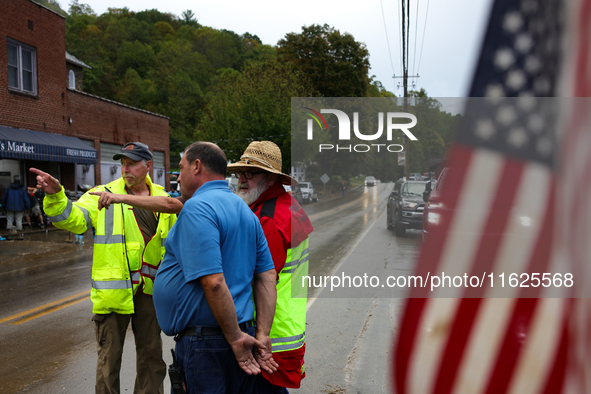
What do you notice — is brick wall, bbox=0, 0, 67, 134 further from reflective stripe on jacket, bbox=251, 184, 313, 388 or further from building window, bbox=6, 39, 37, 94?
reflective stripe on jacket, bbox=251, 184, 313, 388

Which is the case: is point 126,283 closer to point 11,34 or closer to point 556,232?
point 556,232

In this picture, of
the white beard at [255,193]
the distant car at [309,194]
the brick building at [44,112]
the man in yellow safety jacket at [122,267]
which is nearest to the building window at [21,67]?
the brick building at [44,112]

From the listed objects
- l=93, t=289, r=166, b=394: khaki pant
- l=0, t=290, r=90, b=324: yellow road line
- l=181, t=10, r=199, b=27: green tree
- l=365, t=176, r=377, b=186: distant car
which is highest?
l=181, t=10, r=199, b=27: green tree

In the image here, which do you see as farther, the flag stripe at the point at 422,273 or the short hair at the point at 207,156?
the short hair at the point at 207,156

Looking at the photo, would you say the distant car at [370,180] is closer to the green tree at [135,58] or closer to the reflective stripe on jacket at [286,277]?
the reflective stripe on jacket at [286,277]

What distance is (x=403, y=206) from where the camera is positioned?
3787 millimetres

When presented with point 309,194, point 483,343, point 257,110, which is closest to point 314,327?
point 483,343

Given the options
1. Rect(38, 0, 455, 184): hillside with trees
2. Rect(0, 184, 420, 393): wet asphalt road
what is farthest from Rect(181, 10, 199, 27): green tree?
Rect(0, 184, 420, 393): wet asphalt road

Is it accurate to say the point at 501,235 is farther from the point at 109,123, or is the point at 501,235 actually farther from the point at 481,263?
the point at 109,123

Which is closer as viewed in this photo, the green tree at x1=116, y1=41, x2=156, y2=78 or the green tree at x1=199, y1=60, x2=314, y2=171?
the green tree at x1=199, y1=60, x2=314, y2=171

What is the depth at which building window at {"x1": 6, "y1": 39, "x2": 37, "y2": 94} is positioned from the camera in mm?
17547

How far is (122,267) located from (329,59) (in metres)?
42.0

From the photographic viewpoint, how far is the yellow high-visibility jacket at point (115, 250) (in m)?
3.29

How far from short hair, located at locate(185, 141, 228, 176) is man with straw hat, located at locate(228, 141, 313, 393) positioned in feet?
1.22
